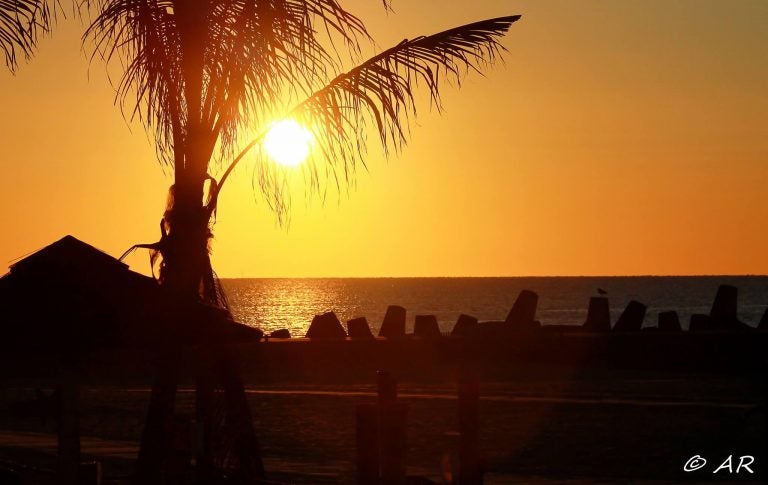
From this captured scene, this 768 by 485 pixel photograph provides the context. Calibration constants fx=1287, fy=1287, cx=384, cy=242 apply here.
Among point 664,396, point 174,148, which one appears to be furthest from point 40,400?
point 664,396

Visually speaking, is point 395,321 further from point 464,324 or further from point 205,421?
point 205,421

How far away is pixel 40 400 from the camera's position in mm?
11320

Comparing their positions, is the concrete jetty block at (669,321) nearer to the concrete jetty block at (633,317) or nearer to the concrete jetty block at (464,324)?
the concrete jetty block at (633,317)

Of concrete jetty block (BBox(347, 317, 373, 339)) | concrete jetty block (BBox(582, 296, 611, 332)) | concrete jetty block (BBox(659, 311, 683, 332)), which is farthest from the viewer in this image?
concrete jetty block (BBox(582, 296, 611, 332))

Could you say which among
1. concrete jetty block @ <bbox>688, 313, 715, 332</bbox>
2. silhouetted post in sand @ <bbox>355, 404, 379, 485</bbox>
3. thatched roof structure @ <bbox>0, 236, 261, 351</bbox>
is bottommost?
silhouetted post in sand @ <bbox>355, 404, 379, 485</bbox>

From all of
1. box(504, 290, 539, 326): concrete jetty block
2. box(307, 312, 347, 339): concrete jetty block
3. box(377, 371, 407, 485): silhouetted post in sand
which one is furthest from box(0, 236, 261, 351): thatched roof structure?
box(504, 290, 539, 326): concrete jetty block

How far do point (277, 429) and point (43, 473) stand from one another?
806 cm

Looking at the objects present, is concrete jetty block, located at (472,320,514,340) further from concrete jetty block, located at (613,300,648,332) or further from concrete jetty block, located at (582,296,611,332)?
concrete jetty block, located at (582,296,611,332)

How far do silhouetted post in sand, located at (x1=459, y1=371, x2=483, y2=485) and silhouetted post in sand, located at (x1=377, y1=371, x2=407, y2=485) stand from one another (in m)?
0.50

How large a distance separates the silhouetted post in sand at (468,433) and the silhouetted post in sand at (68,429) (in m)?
3.15

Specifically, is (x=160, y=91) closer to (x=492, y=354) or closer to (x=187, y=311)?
(x=187, y=311)

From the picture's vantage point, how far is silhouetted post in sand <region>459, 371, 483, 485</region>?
424 inches

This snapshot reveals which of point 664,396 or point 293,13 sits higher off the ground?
point 293,13

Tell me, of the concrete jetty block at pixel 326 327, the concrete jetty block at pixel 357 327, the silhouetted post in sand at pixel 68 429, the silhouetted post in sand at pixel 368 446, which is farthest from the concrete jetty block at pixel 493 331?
the silhouetted post in sand at pixel 68 429
